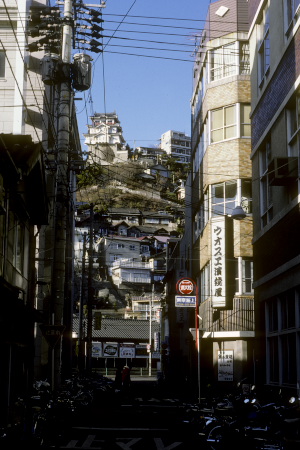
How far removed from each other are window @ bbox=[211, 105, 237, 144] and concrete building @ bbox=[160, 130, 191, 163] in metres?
134

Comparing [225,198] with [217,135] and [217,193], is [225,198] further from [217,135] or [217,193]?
[217,135]

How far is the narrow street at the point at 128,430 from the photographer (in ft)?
49.4

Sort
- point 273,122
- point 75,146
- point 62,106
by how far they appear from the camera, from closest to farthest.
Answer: point 273,122, point 62,106, point 75,146

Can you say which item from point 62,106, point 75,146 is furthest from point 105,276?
point 62,106

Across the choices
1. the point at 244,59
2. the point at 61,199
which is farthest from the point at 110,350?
the point at 61,199

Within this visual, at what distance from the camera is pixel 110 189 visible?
13350 centimetres

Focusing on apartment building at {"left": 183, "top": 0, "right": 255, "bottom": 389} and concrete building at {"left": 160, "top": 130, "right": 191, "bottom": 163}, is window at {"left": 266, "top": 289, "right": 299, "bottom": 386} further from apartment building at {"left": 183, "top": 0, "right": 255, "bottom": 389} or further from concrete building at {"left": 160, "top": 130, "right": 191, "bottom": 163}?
concrete building at {"left": 160, "top": 130, "right": 191, "bottom": 163}

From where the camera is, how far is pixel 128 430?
18.6m

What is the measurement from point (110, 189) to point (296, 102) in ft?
386

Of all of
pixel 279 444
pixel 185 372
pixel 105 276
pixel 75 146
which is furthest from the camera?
pixel 105 276

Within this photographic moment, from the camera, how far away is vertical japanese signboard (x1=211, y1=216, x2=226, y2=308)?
2961 cm

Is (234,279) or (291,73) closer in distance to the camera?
(291,73)

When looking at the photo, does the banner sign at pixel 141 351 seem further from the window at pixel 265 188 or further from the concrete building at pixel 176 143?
the concrete building at pixel 176 143

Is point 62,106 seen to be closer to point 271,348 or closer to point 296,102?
point 296,102
